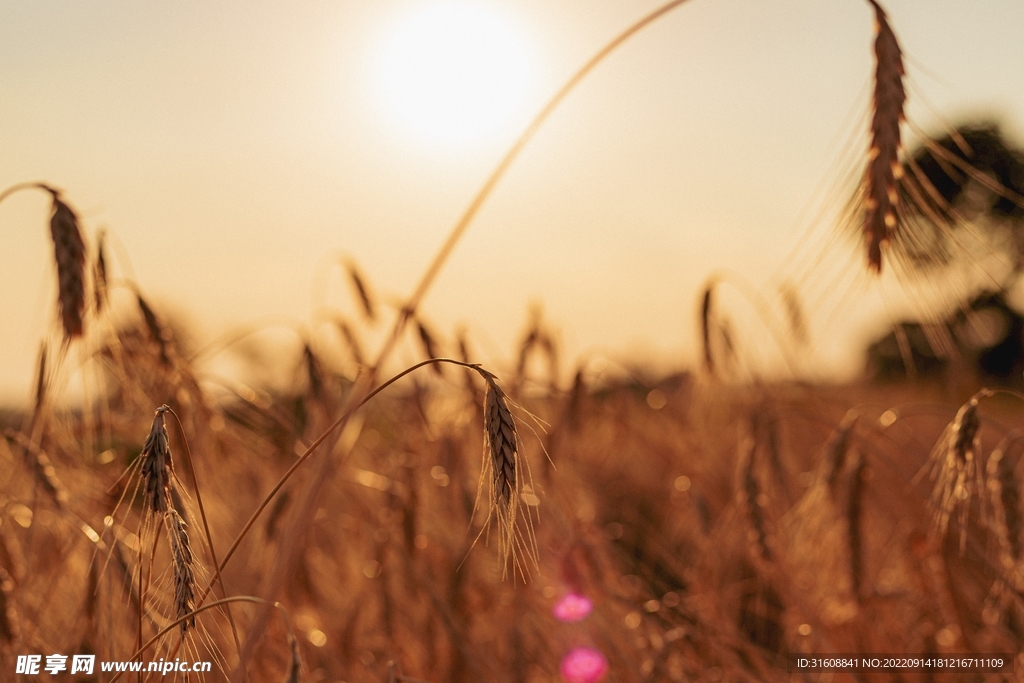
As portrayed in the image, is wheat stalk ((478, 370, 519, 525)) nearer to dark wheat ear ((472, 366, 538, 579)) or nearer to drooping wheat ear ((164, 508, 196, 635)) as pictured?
dark wheat ear ((472, 366, 538, 579))

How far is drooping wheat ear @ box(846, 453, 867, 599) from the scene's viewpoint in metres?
2.09

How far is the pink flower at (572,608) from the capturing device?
→ 2.16 metres

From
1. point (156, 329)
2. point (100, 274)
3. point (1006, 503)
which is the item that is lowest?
point (1006, 503)

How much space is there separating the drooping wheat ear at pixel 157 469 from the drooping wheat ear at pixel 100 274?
62 cm

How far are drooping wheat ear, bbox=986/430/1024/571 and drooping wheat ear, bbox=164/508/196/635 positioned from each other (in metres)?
1.62

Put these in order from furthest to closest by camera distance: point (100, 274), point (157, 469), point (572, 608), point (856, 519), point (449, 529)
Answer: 1. point (449, 529)
2. point (572, 608)
3. point (856, 519)
4. point (100, 274)
5. point (157, 469)

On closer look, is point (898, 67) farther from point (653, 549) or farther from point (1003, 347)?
point (1003, 347)

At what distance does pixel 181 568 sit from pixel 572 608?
4.65 ft

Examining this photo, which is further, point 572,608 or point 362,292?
point 362,292

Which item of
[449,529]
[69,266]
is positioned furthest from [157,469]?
[449,529]

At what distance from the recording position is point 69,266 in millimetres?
1392

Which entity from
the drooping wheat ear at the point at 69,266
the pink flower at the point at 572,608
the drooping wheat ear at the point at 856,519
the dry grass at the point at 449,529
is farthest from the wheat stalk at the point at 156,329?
the drooping wheat ear at the point at 856,519

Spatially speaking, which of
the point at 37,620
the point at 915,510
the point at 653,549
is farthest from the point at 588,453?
the point at 37,620

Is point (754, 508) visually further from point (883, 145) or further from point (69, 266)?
point (69, 266)
